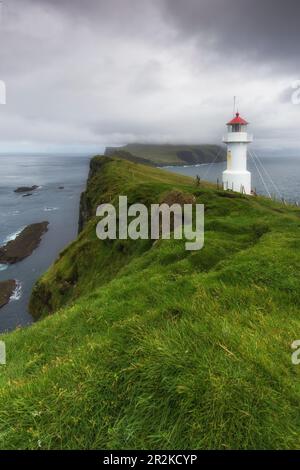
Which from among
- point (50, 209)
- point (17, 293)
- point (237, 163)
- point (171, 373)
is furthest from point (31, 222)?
point (171, 373)

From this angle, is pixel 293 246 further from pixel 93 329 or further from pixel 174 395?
pixel 174 395

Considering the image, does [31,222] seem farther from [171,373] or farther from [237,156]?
[171,373]

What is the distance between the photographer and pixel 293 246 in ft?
44.4

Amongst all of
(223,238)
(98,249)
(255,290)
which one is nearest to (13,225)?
(98,249)

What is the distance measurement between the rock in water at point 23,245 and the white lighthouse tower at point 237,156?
43.7 meters

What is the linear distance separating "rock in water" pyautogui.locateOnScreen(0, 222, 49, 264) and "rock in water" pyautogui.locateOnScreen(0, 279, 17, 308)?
39.1 feet

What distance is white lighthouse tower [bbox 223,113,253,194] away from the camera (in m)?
50.0

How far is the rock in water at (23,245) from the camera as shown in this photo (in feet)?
232

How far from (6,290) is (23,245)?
24.6 m

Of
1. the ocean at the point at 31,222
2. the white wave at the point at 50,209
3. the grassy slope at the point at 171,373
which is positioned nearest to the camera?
the grassy slope at the point at 171,373

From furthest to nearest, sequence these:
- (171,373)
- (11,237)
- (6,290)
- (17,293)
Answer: (11,237) → (6,290) → (17,293) → (171,373)

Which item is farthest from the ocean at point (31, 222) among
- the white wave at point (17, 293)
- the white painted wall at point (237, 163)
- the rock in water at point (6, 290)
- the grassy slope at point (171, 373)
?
the white painted wall at point (237, 163)

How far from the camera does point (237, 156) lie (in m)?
50.3

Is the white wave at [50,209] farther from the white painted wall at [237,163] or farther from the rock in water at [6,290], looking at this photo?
the white painted wall at [237,163]
